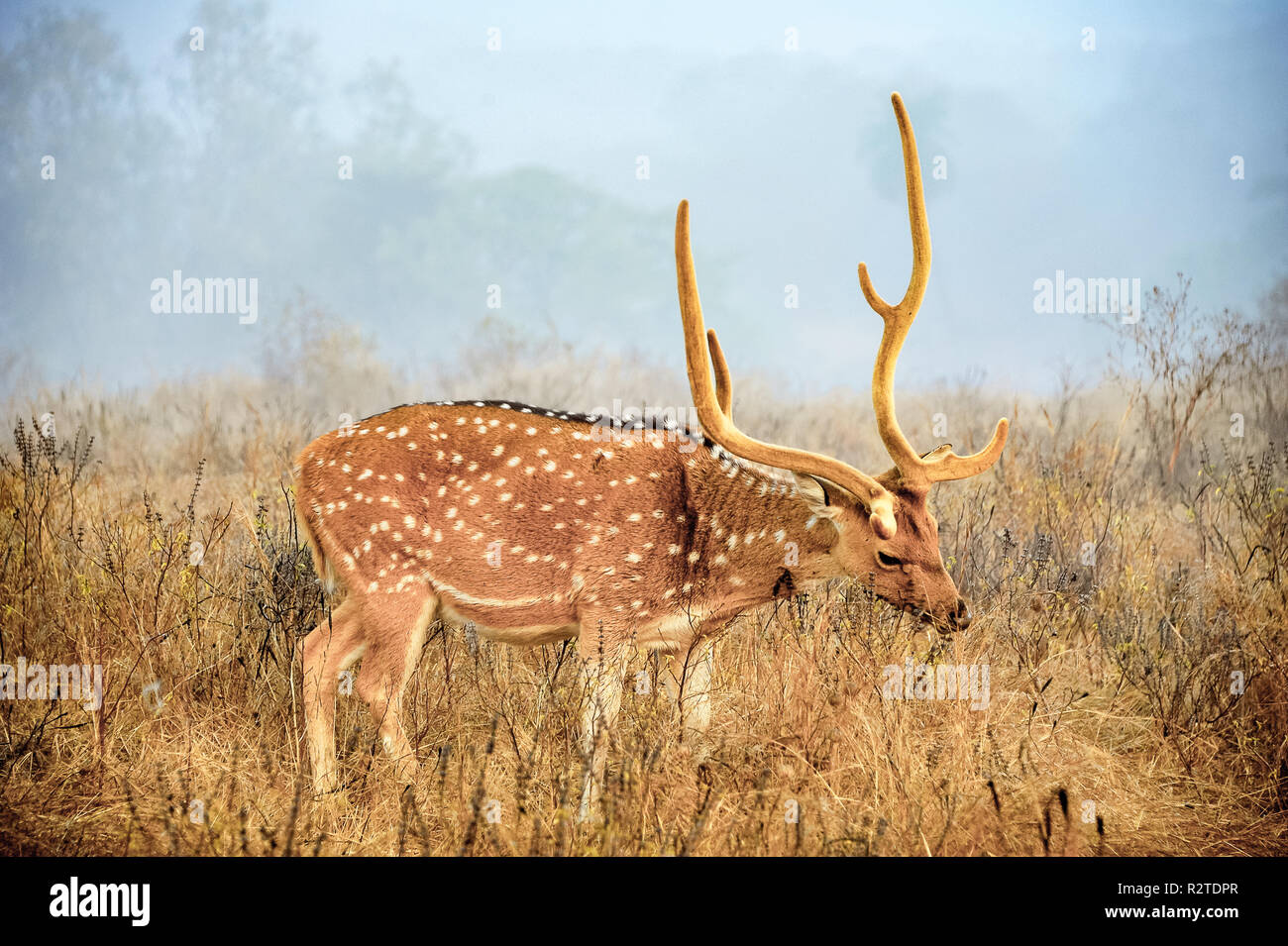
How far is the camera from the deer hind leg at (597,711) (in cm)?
386

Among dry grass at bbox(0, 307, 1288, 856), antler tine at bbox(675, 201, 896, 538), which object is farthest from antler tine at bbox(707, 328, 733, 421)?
dry grass at bbox(0, 307, 1288, 856)

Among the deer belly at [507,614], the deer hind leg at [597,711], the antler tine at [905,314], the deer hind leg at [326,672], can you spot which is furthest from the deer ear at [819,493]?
the deer hind leg at [326,672]

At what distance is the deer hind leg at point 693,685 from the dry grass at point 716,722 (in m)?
0.08

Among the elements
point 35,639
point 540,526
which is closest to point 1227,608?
point 540,526

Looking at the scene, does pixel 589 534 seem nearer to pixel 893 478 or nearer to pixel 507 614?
pixel 507 614

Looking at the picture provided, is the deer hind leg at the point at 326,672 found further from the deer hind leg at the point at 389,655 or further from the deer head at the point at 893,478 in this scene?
the deer head at the point at 893,478

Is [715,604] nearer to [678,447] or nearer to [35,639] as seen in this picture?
[678,447]

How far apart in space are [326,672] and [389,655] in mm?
270

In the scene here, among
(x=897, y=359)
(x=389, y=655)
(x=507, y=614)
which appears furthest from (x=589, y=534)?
(x=897, y=359)

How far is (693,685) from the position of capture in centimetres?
464

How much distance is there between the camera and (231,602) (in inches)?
225
